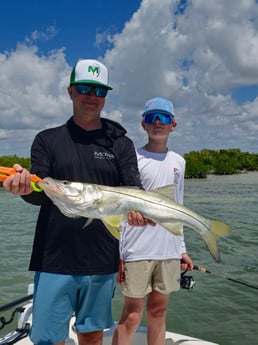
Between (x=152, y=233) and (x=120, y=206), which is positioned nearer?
(x=120, y=206)

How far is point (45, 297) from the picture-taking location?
9.32ft

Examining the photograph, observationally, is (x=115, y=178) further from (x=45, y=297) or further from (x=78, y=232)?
(x=45, y=297)

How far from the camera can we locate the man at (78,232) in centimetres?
286

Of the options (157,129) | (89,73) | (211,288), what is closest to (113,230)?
(89,73)

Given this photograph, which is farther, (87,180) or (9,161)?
(9,161)

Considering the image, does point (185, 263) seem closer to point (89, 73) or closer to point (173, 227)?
point (173, 227)

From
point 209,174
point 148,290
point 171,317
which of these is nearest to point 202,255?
point 171,317

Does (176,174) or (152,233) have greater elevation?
(176,174)

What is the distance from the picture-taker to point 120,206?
2.81 meters

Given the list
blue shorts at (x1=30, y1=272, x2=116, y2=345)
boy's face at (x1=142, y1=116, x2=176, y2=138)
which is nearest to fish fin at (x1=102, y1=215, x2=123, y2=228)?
blue shorts at (x1=30, y1=272, x2=116, y2=345)

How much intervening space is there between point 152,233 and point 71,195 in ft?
4.17

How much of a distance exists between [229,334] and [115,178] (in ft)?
17.8

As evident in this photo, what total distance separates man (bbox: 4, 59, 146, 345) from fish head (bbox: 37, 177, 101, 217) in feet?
0.66

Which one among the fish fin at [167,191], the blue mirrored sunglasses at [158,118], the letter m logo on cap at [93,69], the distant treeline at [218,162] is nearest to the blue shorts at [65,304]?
the fish fin at [167,191]
